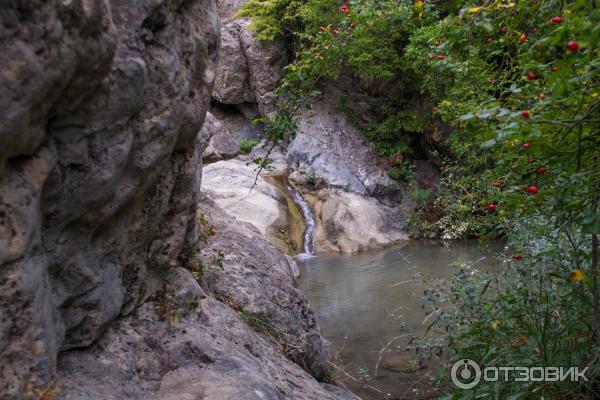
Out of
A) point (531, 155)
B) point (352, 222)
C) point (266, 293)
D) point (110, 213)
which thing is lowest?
point (352, 222)

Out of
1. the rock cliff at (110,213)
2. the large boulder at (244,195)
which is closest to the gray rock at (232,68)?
the large boulder at (244,195)

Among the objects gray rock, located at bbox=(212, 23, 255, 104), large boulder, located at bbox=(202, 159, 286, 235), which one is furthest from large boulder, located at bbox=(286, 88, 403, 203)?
gray rock, located at bbox=(212, 23, 255, 104)

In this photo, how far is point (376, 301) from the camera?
26.0 ft

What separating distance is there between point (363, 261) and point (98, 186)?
931 cm

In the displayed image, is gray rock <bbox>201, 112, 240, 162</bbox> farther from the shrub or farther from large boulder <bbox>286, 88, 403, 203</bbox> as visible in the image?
large boulder <bbox>286, 88, 403, 203</bbox>

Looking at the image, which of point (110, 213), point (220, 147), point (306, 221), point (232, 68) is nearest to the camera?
point (110, 213)

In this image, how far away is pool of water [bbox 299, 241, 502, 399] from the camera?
17.0 ft

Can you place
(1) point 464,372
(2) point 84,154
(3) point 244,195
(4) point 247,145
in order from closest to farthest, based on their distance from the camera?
(2) point 84,154, (1) point 464,372, (3) point 244,195, (4) point 247,145

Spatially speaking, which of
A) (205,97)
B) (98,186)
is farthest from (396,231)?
(98,186)

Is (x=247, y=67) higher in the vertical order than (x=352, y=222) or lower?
higher

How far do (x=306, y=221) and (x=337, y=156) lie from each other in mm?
2799

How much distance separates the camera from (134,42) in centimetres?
230

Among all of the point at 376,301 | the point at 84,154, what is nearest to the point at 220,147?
the point at 376,301

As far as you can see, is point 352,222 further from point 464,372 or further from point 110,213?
point 110,213
